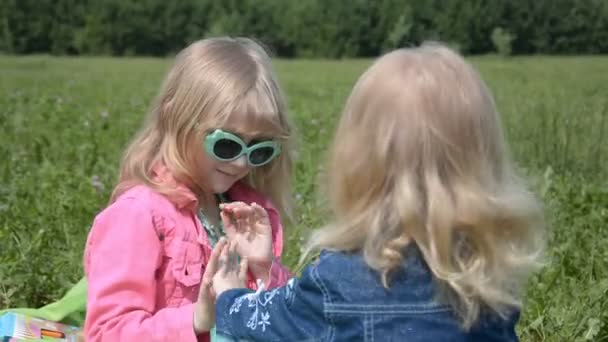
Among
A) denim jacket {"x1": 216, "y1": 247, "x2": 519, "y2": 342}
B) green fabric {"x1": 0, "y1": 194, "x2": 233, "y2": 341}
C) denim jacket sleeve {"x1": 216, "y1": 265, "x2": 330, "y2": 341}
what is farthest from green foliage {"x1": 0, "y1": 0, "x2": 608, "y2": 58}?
denim jacket {"x1": 216, "y1": 247, "x2": 519, "y2": 342}

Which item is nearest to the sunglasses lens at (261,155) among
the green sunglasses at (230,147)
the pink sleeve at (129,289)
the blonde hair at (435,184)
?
the green sunglasses at (230,147)

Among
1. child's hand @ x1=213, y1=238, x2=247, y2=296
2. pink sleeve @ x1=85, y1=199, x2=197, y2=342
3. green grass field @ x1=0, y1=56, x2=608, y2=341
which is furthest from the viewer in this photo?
green grass field @ x1=0, y1=56, x2=608, y2=341

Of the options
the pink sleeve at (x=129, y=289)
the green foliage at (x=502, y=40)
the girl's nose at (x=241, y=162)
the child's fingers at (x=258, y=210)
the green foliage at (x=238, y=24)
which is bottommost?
the green foliage at (x=238, y=24)

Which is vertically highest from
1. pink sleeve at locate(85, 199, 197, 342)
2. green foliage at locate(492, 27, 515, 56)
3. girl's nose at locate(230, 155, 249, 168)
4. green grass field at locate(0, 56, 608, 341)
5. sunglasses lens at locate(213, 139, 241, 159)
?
sunglasses lens at locate(213, 139, 241, 159)

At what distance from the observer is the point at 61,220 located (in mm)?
4391

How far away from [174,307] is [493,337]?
766 mm

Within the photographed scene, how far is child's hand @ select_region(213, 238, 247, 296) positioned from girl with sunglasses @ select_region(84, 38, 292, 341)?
0.10 meters

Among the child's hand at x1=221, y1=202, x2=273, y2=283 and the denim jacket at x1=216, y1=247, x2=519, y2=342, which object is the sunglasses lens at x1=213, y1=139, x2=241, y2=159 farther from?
the denim jacket at x1=216, y1=247, x2=519, y2=342

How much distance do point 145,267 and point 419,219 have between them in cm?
73

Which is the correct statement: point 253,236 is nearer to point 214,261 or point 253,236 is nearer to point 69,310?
point 214,261

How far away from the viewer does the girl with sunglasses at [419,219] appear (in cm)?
181

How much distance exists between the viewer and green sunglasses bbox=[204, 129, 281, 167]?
240 cm

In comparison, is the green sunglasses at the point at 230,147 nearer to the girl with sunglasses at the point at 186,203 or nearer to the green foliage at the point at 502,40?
the girl with sunglasses at the point at 186,203

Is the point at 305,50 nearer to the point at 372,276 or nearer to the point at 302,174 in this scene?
the point at 302,174
